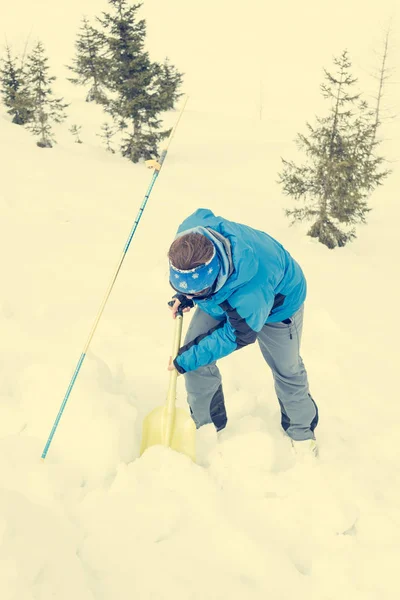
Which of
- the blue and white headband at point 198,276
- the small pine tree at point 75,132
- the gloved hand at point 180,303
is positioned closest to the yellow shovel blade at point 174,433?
the gloved hand at point 180,303

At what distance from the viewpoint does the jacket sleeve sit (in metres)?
2.47

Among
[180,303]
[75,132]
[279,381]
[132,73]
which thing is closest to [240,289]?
[180,303]

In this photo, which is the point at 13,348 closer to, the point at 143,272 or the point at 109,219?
the point at 143,272

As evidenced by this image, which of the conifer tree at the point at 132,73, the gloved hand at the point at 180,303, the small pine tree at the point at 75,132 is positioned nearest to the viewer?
the gloved hand at the point at 180,303

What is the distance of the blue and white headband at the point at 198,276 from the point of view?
7.49 ft

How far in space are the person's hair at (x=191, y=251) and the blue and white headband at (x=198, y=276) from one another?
21 mm

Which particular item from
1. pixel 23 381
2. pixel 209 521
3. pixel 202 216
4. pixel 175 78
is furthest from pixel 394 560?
pixel 175 78

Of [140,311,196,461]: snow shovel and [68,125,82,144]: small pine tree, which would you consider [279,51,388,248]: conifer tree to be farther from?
[68,125,82,144]: small pine tree

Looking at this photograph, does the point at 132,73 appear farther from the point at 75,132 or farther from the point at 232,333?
the point at 232,333

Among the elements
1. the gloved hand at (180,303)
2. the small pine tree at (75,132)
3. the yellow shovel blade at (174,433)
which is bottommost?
the small pine tree at (75,132)

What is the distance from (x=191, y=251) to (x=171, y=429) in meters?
1.25

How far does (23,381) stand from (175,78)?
2699 centimetres

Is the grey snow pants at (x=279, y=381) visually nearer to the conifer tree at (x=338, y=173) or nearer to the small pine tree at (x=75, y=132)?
the conifer tree at (x=338, y=173)

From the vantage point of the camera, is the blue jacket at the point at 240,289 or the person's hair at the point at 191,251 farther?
the blue jacket at the point at 240,289
